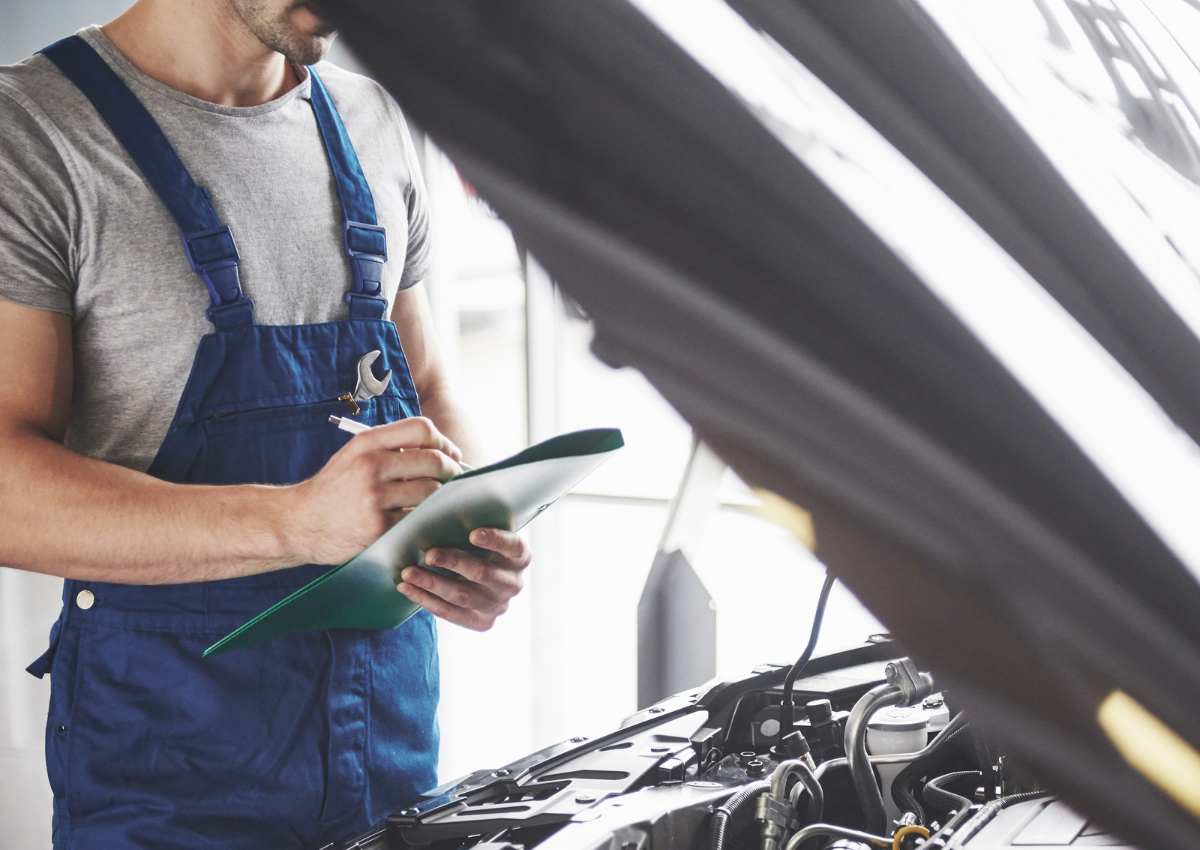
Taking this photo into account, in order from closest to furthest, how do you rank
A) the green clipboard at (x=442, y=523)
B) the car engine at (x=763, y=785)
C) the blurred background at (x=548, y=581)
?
1. the green clipboard at (x=442, y=523)
2. the car engine at (x=763, y=785)
3. the blurred background at (x=548, y=581)

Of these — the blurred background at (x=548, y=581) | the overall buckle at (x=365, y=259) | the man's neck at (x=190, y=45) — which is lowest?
the blurred background at (x=548, y=581)

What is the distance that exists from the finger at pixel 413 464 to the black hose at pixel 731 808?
1.27 ft

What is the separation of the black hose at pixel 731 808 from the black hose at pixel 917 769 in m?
0.19

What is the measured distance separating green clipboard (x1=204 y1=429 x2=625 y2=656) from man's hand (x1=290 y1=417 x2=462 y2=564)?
4 centimetres

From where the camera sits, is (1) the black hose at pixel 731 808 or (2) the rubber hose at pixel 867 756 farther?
(2) the rubber hose at pixel 867 756

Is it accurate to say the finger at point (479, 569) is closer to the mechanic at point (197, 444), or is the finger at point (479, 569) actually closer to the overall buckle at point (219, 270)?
the mechanic at point (197, 444)

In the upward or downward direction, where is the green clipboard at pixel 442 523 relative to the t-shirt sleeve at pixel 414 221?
downward

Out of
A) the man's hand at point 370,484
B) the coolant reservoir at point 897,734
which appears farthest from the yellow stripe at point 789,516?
the coolant reservoir at point 897,734

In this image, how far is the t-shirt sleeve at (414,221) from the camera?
137 cm

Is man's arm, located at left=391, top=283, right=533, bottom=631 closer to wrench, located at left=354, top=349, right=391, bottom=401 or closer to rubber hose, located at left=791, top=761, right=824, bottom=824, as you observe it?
wrench, located at left=354, top=349, right=391, bottom=401

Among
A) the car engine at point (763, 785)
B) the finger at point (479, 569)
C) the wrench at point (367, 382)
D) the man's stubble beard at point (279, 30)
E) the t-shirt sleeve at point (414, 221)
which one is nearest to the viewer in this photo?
the car engine at point (763, 785)

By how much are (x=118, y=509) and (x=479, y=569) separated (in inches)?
13.6

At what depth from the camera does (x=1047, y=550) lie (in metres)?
0.49

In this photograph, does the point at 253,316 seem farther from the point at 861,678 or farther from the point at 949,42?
the point at 861,678
